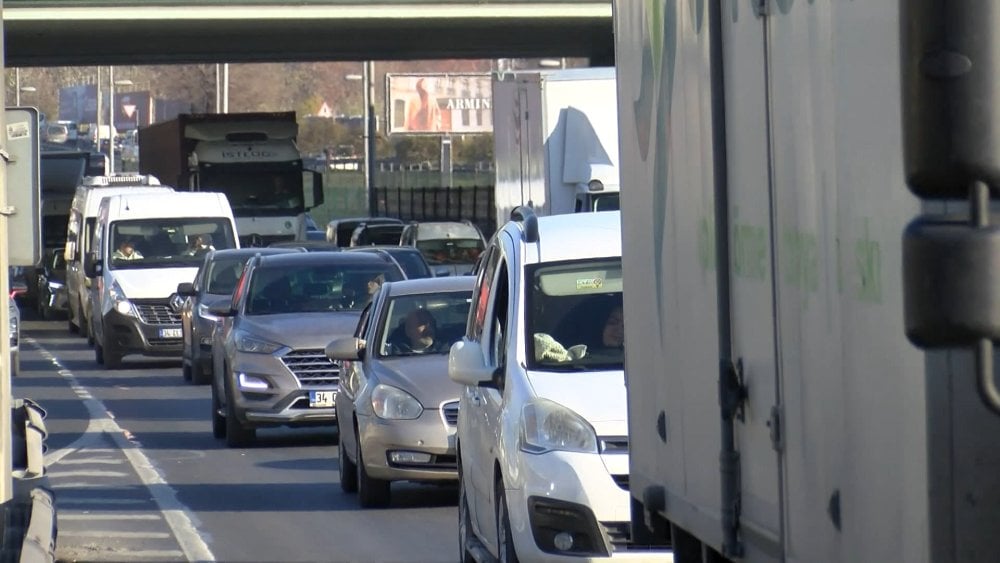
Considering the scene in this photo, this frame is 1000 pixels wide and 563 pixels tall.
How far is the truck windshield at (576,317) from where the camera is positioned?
8.95 m

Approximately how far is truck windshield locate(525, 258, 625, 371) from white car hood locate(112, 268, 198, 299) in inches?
727

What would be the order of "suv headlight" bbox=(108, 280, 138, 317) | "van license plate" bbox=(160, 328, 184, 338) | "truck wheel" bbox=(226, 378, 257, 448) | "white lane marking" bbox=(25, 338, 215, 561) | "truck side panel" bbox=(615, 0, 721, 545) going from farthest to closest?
"van license plate" bbox=(160, 328, 184, 338) < "suv headlight" bbox=(108, 280, 138, 317) < "truck wheel" bbox=(226, 378, 257, 448) < "white lane marking" bbox=(25, 338, 215, 561) < "truck side panel" bbox=(615, 0, 721, 545)

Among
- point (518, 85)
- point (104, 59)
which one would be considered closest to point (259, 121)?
point (104, 59)

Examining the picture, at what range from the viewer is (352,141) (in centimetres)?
12269

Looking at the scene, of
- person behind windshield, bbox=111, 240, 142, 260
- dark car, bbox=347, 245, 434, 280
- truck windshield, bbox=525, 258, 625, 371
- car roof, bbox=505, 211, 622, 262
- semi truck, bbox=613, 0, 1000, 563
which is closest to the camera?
semi truck, bbox=613, 0, 1000, 563

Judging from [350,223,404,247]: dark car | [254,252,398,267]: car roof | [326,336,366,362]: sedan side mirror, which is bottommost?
[326,336,366,362]: sedan side mirror

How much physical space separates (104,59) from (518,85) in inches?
785

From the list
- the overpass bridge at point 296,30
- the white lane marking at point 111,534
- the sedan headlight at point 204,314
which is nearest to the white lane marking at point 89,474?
the white lane marking at point 111,534

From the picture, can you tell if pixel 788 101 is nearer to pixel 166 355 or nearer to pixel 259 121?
pixel 166 355

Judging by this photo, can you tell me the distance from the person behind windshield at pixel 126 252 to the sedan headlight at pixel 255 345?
11.9m

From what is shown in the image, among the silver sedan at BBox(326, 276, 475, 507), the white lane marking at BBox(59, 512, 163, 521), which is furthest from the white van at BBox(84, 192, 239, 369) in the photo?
the white lane marking at BBox(59, 512, 163, 521)

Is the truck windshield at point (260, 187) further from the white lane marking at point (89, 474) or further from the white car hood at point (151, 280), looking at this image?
the white lane marking at point (89, 474)

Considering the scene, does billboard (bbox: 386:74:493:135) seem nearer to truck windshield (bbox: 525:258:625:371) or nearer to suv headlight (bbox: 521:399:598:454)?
truck windshield (bbox: 525:258:625:371)

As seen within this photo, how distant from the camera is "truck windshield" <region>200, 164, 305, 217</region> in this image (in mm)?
39781
